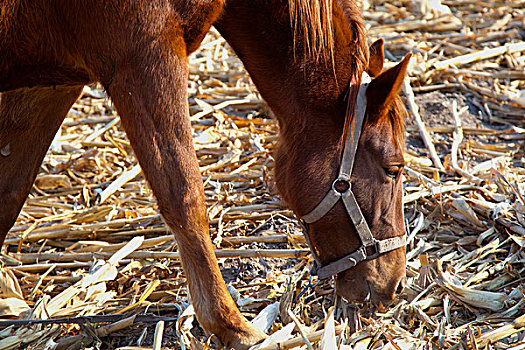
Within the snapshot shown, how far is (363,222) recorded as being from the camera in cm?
283

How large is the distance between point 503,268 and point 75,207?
2.76 m

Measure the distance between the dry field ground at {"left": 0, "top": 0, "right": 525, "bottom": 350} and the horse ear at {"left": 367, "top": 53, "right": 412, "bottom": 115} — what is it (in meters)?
0.95

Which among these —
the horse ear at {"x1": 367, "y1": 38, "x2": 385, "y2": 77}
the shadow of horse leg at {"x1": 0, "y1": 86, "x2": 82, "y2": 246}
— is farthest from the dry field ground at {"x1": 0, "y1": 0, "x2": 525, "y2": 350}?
the horse ear at {"x1": 367, "y1": 38, "x2": 385, "y2": 77}

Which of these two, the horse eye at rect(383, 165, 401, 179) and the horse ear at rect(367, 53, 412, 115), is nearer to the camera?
the horse ear at rect(367, 53, 412, 115)

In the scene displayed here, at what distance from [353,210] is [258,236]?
3.11ft

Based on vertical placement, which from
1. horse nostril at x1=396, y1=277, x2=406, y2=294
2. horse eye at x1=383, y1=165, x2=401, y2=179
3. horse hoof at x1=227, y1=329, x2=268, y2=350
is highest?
horse eye at x1=383, y1=165, x2=401, y2=179

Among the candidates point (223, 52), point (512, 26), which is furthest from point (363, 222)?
point (512, 26)

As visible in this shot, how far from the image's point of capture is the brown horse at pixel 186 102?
241 centimetres

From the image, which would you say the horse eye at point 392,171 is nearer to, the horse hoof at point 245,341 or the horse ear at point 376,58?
the horse ear at point 376,58

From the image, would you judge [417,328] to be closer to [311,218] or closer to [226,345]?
[311,218]

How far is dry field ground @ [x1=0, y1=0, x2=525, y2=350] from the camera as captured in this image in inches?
114

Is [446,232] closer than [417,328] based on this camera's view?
No

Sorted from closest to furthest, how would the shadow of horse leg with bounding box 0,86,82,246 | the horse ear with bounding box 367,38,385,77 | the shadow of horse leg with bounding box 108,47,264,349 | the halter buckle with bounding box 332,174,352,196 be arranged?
the shadow of horse leg with bounding box 108,47,264,349, the halter buckle with bounding box 332,174,352,196, the horse ear with bounding box 367,38,385,77, the shadow of horse leg with bounding box 0,86,82,246

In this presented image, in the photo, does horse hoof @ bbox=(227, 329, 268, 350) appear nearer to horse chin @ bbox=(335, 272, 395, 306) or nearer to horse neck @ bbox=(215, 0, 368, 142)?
horse chin @ bbox=(335, 272, 395, 306)
